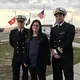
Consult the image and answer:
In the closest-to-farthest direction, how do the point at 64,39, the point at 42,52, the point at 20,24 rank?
the point at 64,39 → the point at 42,52 → the point at 20,24

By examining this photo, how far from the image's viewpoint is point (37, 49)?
488 cm

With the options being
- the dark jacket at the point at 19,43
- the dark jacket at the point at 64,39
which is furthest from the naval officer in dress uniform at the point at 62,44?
the dark jacket at the point at 19,43

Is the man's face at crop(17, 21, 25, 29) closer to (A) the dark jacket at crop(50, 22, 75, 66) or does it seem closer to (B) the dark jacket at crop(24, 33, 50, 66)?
(B) the dark jacket at crop(24, 33, 50, 66)

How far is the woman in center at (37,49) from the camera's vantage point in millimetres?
4898

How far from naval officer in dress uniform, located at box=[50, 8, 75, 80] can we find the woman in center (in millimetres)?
155

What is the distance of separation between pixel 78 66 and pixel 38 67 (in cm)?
376

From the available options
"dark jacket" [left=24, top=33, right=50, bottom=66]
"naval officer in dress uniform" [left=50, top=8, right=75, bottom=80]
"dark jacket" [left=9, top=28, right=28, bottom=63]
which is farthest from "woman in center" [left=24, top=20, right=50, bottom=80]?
"dark jacket" [left=9, top=28, right=28, bottom=63]

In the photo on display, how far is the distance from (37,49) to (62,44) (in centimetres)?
47

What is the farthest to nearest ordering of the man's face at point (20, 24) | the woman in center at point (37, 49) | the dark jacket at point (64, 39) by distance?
the man's face at point (20, 24)
the woman in center at point (37, 49)
the dark jacket at point (64, 39)

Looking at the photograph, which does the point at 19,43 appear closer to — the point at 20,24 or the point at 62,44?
the point at 20,24

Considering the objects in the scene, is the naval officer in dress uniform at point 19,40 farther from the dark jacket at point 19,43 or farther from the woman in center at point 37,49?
the woman in center at point 37,49

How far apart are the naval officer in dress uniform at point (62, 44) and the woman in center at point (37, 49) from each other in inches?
6.1

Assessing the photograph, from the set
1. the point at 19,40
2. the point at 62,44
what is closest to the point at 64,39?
the point at 62,44

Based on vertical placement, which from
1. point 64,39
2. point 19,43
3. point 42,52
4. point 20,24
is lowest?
point 42,52
